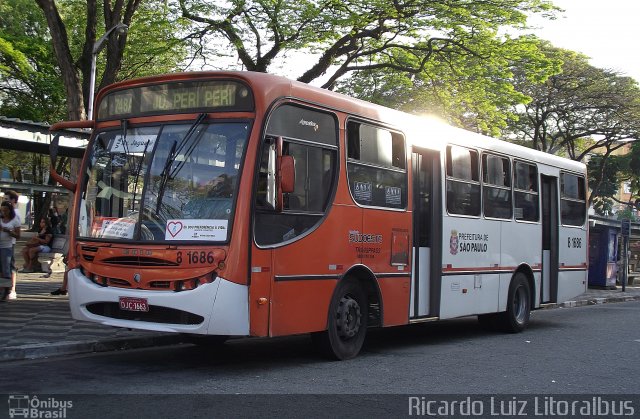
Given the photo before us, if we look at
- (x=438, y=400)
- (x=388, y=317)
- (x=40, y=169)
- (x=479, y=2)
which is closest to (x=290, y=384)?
(x=438, y=400)

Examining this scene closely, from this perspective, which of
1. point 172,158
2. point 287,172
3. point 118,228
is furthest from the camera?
point 118,228

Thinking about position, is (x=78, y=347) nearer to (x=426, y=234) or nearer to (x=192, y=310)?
(x=192, y=310)

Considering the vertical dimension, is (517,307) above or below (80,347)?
above

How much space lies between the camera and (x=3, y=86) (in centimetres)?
→ 3203

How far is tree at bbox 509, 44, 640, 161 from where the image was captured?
35062 mm

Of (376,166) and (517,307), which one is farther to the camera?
(517,307)

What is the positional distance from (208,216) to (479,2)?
48.1 feet

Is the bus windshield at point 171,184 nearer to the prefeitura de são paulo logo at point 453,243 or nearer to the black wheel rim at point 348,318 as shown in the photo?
the black wheel rim at point 348,318

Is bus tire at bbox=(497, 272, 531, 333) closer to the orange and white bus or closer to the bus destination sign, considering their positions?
the orange and white bus

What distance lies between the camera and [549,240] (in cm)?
1410

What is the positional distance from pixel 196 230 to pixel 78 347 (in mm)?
2731

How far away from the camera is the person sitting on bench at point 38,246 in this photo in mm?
18172

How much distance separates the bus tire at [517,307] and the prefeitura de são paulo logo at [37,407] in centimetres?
839

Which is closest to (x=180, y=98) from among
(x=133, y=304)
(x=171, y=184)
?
(x=171, y=184)
